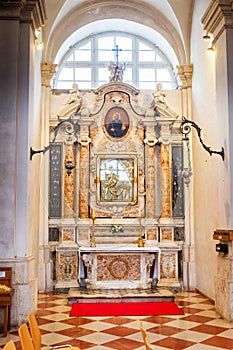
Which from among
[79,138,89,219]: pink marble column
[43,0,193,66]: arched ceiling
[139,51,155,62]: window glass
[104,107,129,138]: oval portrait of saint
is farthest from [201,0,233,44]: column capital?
[139,51,155,62]: window glass

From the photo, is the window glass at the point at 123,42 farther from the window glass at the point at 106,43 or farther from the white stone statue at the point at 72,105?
the white stone statue at the point at 72,105

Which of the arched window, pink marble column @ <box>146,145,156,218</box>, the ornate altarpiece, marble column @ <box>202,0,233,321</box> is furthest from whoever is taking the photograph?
the arched window

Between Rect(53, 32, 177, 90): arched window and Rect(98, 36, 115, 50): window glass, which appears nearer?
Rect(53, 32, 177, 90): arched window

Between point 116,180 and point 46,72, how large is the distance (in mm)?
2941

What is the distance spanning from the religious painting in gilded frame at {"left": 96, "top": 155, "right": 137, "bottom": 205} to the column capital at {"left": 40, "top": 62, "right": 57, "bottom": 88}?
83.3 inches

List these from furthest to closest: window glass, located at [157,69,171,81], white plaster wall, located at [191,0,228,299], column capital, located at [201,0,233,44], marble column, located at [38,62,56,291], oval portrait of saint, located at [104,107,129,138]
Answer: window glass, located at [157,69,171,81] < oval portrait of saint, located at [104,107,129,138] < marble column, located at [38,62,56,291] < white plaster wall, located at [191,0,228,299] < column capital, located at [201,0,233,44]

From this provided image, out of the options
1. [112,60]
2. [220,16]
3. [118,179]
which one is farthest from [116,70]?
[220,16]

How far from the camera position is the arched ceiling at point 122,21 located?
34.3ft

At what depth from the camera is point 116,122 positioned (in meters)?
10.7

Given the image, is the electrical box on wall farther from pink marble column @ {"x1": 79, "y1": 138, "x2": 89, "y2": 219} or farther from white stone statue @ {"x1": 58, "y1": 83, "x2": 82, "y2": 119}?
white stone statue @ {"x1": 58, "y1": 83, "x2": 82, "y2": 119}

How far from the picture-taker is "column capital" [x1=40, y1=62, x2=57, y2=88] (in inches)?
415

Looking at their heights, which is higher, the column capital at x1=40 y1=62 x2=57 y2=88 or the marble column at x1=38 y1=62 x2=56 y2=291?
the column capital at x1=40 y1=62 x2=57 y2=88

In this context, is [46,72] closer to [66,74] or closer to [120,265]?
[66,74]

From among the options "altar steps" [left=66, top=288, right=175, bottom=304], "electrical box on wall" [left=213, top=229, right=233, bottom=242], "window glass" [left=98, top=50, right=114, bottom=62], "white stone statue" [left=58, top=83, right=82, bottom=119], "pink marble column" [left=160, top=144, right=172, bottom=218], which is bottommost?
"altar steps" [left=66, top=288, right=175, bottom=304]
